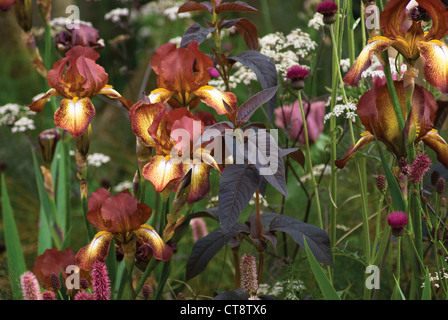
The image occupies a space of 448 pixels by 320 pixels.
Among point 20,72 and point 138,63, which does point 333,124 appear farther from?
point 20,72

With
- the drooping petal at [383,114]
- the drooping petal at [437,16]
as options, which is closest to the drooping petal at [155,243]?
the drooping petal at [383,114]

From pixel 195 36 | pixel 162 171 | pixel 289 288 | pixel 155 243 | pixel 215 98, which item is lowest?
pixel 289 288

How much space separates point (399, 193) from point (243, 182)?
0.22 m

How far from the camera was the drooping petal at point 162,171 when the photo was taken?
2.48 ft

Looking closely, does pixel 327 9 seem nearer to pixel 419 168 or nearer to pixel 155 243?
pixel 419 168

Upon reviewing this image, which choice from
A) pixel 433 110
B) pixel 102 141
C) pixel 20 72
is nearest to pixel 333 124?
pixel 433 110

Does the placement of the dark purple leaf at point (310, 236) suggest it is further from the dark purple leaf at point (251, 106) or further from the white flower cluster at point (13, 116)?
the white flower cluster at point (13, 116)

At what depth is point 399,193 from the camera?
758mm

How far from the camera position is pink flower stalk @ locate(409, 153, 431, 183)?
2.37 ft

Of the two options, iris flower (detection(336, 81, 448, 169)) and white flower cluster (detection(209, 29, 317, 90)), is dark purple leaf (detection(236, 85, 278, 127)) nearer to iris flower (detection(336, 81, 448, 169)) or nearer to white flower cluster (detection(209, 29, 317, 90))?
iris flower (detection(336, 81, 448, 169))

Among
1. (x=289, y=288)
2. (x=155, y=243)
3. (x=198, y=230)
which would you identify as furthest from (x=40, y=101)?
(x=289, y=288)

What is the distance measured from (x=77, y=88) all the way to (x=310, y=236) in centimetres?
44

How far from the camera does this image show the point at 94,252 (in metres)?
0.79

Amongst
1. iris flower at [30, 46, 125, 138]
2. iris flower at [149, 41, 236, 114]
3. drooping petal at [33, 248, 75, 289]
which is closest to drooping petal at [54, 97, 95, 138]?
iris flower at [30, 46, 125, 138]
